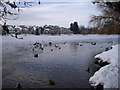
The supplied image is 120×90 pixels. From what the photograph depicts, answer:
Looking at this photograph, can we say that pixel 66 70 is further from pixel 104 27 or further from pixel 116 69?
pixel 104 27

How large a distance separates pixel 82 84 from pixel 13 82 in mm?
5115

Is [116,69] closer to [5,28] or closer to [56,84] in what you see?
[56,84]

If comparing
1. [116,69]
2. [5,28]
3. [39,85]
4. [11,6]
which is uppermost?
[11,6]

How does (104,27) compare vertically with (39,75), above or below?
above

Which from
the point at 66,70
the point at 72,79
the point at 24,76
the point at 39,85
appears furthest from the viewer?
the point at 66,70

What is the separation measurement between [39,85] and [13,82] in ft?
7.18

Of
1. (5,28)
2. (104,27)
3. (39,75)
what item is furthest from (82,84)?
(104,27)

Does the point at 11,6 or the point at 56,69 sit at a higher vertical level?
the point at 11,6

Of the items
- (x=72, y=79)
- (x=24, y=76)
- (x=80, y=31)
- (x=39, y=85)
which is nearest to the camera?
(x=39, y=85)

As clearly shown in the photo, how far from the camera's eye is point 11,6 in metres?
3.42

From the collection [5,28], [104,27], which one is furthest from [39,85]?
[104,27]

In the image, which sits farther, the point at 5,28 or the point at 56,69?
the point at 56,69

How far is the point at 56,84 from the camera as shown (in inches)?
524

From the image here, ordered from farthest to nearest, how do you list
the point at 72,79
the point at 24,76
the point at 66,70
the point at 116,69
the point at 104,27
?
the point at 104,27 → the point at 66,70 → the point at 24,76 → the point at 72,79 → the point at 116,69
